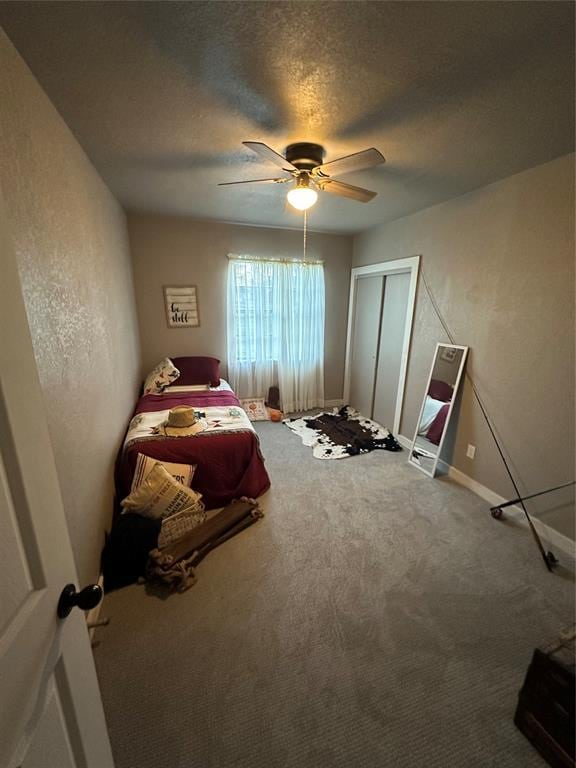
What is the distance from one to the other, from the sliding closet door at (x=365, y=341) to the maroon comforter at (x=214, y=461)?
218 centimetres

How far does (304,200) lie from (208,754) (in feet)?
8.60

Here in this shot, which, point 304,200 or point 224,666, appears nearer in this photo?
point 224,666

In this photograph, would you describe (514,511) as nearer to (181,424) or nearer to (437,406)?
(437,406)

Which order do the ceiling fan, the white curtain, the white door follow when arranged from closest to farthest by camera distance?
the white door
the ceiling fan
the white curtain

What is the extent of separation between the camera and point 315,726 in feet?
3.92

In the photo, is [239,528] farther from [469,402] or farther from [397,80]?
[397,80]

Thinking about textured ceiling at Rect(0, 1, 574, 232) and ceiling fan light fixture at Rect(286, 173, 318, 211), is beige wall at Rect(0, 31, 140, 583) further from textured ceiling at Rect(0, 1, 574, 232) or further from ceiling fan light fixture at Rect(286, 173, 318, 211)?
ceiling fan light fixture at Rect(286, 173, 318, 211)

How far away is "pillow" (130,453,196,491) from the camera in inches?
83.2

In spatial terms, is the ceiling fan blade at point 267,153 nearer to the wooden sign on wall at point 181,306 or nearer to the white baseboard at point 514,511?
the wooden sign on wall at point 181,306

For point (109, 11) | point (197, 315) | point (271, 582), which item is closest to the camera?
point (109, 11)

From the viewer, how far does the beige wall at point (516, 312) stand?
6.58 ft

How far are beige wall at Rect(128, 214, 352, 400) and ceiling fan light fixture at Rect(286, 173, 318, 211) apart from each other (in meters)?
2.07

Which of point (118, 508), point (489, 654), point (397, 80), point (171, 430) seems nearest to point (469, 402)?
point (489, 654)

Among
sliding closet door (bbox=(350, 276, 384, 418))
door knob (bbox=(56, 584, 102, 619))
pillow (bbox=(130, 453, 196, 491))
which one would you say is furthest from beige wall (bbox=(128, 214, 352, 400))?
door knob (bbox=(56, 584, 102, 619))
